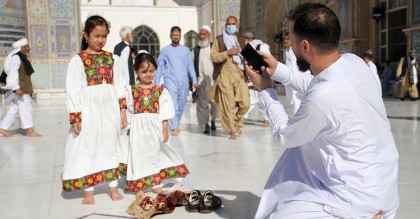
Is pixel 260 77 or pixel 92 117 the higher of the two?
pixel 260 77

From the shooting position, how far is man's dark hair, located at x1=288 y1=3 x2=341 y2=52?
144 centimetres

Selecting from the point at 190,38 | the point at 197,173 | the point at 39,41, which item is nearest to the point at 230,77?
the point at 197,173

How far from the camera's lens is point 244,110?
5172 mm

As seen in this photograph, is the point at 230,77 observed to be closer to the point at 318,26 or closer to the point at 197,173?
the point at 197,173

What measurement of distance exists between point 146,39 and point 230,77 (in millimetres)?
14759

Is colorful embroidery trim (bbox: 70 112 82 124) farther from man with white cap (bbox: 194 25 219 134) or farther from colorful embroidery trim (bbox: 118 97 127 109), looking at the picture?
man with white cap (bbox: 194 25 219 134)

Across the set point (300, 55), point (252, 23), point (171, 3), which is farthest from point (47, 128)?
point (171, 3)

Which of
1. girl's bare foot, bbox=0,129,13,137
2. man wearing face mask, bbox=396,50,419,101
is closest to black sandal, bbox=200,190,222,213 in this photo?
girl's bare foot, bbox=0,129,13,137

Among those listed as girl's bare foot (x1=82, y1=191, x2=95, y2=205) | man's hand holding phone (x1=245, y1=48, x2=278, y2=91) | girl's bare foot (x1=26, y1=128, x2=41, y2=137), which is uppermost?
man's hand holding phone (x1=245, y1=48, x2=278, y2=91)

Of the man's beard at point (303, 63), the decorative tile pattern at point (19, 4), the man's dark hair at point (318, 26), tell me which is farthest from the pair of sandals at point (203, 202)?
the decorative tile pattern at point (19, 4)

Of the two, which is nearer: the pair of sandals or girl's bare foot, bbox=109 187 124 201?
the pair of sandals

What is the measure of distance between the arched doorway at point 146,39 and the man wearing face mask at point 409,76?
11317 mm

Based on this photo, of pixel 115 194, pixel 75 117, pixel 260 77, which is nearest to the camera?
pixel 260 77

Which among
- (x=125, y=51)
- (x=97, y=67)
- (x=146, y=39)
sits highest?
(x=146, y=39)
